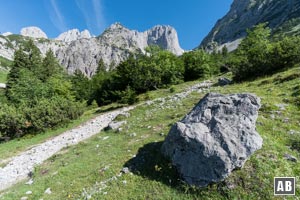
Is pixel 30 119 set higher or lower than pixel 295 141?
higher

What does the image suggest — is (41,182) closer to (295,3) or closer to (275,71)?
(275,71)

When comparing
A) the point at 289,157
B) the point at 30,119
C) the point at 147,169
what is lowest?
the point at 147,169

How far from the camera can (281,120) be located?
36.5 ft

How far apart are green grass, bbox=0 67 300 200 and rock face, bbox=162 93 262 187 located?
0.40 metres

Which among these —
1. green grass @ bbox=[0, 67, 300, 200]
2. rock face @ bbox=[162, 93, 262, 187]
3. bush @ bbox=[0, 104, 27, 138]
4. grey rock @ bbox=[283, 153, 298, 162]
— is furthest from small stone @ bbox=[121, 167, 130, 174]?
bush @ bbox=[0, 104, 27, 138]

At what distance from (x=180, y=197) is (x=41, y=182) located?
6629 millimetres

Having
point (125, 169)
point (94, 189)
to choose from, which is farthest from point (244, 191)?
point (94, 189)

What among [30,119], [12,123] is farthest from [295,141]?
[12,123]

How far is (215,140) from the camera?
8195 mm

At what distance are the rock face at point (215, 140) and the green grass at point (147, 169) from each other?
40 centimetres

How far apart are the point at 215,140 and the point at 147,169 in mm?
3056

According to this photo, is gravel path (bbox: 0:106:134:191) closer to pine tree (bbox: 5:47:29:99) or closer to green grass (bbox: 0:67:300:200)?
green grass (bbox: 0:67:300:200)

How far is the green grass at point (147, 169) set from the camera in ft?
24.6

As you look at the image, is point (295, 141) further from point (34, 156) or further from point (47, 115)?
point (47, 115)
